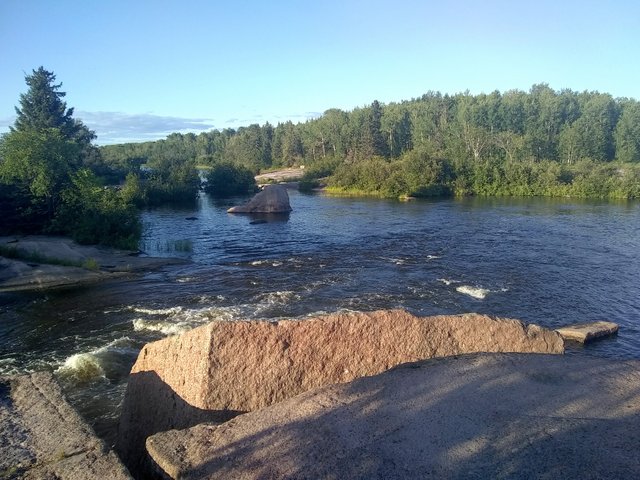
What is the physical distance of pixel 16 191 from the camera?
3528 cm

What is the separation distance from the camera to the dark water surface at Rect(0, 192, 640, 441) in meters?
16.4

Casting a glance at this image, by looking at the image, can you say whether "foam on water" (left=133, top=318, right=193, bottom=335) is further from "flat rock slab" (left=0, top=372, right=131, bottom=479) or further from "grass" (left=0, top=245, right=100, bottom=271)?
"grass" (left=0, top=245, right=100, bottom=271)

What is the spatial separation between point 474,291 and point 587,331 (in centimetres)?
596

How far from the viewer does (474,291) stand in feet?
72.8

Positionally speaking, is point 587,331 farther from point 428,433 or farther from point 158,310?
point 158,310

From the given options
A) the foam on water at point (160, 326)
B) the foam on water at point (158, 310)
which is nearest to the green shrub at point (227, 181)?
the foam on water at point (158, 310)

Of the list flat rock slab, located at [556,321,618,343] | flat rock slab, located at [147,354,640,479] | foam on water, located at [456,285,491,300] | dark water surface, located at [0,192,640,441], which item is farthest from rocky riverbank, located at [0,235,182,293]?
A: flat rock slab, located at [556,321,618,343]

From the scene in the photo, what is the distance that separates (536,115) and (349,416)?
11099 centimetres

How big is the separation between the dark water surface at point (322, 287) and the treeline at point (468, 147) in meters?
30.9

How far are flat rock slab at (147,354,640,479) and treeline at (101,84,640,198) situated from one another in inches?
2527

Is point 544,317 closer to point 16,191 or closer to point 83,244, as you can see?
point 83,244

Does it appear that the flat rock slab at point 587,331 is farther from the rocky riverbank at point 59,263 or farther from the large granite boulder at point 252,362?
the rocky riverbank at point 59,263

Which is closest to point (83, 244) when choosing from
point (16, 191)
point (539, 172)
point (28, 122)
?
point (16, 191)

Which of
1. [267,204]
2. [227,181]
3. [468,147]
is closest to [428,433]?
[267,204]
